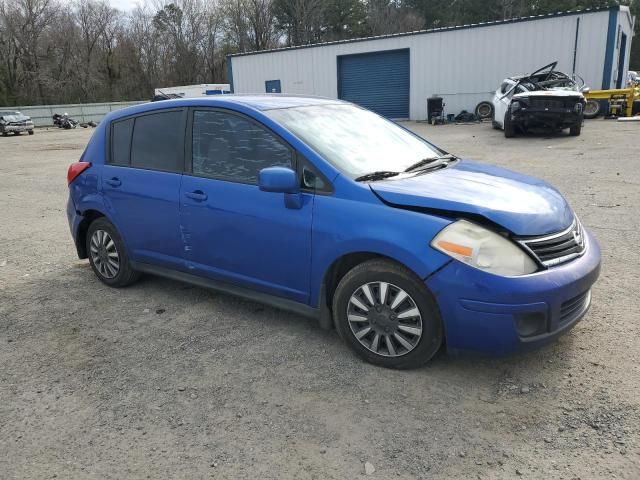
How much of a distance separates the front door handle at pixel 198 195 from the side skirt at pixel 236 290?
64 centimetres

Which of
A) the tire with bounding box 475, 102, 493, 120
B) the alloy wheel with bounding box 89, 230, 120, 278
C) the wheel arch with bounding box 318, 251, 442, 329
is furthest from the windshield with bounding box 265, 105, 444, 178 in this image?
the tire with bounding box 475, 102, 493, 120

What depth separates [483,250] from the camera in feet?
9.61

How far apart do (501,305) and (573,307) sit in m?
0.57

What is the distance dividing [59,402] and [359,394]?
5.86ft

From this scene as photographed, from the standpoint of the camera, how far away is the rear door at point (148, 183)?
13.8 feet

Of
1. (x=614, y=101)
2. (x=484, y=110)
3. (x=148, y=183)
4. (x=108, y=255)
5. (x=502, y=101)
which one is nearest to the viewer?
(x=148, y=183)

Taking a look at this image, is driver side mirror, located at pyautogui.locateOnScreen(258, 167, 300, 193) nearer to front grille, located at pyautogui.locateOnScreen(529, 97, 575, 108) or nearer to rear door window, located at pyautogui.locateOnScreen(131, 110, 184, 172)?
rear door window, located at pyautogui.locateOnScreen(131, 110, 184, 172)

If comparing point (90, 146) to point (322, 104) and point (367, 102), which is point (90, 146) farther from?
point (367, 102)

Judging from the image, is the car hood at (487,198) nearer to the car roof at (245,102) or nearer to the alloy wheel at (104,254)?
the car roof at (245,102)

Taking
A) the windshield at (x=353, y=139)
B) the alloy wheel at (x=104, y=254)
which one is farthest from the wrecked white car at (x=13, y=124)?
the windshield at (x=353, y=139)

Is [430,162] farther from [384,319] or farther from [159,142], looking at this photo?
[159,142]

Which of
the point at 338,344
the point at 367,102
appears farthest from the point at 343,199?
the point at 367,102

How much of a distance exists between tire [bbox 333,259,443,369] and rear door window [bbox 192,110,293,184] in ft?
3.14

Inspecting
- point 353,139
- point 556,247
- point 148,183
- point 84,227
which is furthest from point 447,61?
point 556,247
